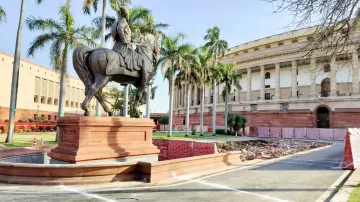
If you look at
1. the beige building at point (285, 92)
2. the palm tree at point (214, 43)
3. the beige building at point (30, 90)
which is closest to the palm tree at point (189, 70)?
the palm tree at point (214, 43)

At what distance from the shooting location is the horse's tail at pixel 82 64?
30.0 ft

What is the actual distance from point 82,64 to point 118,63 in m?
1.21

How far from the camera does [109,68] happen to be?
927cm

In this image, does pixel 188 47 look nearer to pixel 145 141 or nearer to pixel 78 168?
pixel 145 141

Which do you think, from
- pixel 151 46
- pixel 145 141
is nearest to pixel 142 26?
pixel 151 46

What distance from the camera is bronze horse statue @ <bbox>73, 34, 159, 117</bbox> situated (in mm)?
9164

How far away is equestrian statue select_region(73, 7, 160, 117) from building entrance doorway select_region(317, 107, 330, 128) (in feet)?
149

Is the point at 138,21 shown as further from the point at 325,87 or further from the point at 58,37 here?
the point at 325,87

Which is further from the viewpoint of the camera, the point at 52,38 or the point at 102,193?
the point at 52,38

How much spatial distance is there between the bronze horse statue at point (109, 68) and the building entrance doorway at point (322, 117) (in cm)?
4584

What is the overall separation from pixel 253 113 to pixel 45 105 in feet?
150

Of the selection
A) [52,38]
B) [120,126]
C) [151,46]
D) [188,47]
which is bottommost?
[120,126]

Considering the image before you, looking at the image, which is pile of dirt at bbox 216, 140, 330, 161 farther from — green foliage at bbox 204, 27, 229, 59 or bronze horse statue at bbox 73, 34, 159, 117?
green foliage at bbox 204, 27, 229, 59

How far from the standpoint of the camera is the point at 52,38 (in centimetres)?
2233
